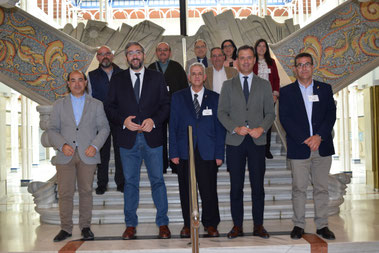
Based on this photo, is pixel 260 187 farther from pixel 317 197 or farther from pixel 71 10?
pixel 71 10

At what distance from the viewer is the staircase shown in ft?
14.8

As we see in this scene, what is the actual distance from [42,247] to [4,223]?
1560 millimetres

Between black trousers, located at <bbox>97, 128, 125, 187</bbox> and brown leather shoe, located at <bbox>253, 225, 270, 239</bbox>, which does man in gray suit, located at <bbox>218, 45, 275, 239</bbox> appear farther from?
black trousers, located at <bbox>97, 128, 125, 187</bbox>

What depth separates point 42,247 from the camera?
3588 mm

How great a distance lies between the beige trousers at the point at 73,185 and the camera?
12.4 ft

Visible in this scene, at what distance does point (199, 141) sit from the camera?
370 cm

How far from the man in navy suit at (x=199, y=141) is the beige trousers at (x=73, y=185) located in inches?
32.0

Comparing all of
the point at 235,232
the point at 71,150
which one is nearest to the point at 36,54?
the point at 71,150

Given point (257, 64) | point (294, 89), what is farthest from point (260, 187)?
point (257, 64)

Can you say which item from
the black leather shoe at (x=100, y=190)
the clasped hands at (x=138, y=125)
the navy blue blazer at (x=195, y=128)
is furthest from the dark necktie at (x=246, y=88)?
the black leather shoe at (x=100, y=190)

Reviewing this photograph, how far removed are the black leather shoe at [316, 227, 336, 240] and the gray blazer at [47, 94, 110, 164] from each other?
2.13m

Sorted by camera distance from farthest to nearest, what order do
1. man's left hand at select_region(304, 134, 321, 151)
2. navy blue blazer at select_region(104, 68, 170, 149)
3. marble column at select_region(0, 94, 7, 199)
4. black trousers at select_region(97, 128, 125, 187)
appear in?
marble column at select_region(0, 94, 7, 199)
black trousers at select_region(97, 128, 125, 187)
navy blue blazer at select_region(104, 68, 170, 149)
man's left hand at select_region(304, 134, 321, 151)

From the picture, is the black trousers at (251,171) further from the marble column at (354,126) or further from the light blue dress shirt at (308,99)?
the marble column at (354,126)

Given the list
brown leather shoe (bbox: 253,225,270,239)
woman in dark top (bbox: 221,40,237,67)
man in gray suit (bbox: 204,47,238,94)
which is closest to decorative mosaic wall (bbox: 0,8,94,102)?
woman in dark top (bbox: 221,40,237,67)
